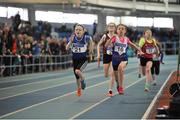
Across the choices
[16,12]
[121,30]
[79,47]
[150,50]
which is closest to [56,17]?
[16,12]

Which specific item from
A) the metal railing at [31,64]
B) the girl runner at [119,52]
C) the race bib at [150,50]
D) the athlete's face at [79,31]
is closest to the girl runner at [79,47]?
the athlete's face at [79,31]

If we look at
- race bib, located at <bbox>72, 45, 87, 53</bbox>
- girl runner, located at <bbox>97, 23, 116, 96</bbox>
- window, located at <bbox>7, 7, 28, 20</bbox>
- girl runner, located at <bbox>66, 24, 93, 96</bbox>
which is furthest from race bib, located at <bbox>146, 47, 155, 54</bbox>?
window, located at <bbox>7, 7, 28, 20</bbox>

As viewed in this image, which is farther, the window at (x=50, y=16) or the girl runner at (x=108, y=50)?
the window at (x=50, y=16)

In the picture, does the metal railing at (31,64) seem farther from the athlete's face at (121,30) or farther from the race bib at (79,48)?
the race bib at (79,48)

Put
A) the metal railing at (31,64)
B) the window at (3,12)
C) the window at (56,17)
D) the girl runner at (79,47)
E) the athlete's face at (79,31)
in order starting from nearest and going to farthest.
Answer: the athlete's face at (79,31) → the girl runner at (79,47) → the metal railing at (31,64) → the window at (3,12) → the window at (56,17)

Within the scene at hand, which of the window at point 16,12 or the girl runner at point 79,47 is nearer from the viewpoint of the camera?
the girl runner at point 79,47

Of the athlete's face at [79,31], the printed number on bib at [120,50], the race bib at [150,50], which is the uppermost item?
the athlete's face at [79,31]

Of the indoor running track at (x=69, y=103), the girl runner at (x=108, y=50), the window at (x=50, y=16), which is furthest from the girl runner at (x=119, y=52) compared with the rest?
the window at (x=50, y=16)

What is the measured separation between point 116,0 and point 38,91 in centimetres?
3072

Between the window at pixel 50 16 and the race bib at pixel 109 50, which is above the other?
the window at pixel 50 16

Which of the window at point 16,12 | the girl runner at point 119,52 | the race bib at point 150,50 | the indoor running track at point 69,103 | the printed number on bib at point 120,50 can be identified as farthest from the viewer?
the window at point 16,12

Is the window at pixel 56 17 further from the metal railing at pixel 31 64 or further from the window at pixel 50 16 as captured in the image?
the metal railing at pixel 31 64

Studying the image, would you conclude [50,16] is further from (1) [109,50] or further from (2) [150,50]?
(1) [109,50]

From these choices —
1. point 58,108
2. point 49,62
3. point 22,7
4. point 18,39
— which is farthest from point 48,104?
point 22,7
